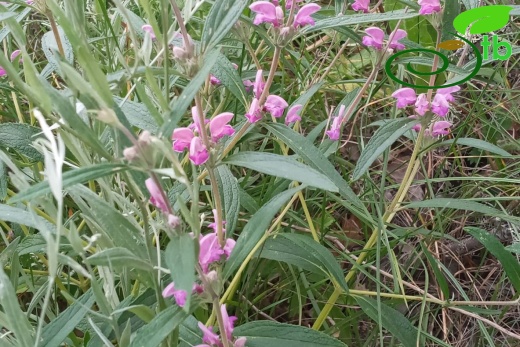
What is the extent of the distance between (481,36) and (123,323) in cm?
63

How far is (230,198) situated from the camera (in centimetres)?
64

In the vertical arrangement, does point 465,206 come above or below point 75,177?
below

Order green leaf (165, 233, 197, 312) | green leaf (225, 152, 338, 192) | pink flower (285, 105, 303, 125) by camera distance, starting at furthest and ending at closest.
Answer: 1. pink flower (285, 105, 303, 125)
2. green leaf (225, 152, 338, 192)
3. green leaf (165, 233, 197, 312)

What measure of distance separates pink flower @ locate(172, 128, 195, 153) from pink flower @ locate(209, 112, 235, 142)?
0.07 feet

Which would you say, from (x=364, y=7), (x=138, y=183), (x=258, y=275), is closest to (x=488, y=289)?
(x=258, y=275)

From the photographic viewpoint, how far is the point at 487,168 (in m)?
1.10

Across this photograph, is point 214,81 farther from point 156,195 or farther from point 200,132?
point 156,195

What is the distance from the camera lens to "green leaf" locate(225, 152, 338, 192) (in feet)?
1.55

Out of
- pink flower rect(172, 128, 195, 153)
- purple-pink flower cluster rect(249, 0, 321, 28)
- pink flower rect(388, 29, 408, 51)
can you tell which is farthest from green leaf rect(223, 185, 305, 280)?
pink flower rect(388, 29, 408, 51)

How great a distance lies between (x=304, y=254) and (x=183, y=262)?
0.33m

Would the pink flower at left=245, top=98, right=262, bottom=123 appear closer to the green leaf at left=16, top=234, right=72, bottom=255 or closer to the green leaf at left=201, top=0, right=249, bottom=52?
the green leaf at left=201, top=0, right=249, bottom=52

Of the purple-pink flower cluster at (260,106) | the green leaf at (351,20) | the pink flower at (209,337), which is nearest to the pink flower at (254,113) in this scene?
the purple-pink flower cluster at (260,106)

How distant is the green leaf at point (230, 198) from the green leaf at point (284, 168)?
81 mm

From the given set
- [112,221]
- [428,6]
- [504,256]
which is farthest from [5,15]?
[504,256]
